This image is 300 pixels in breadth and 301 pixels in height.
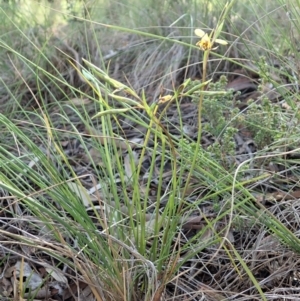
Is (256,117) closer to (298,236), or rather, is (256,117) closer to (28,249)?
(298,236)

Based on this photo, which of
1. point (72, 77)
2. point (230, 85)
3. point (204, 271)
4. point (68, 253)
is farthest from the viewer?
point (72, 77)

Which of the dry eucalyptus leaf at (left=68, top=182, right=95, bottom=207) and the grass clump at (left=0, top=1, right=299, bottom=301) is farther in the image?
the dry eucalyptus leaf at (left=68, top=182, right=95, bottom=207)

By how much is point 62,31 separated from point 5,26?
0.37 meters

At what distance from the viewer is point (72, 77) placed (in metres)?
2.77

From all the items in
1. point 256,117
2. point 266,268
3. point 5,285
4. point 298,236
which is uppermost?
point 256,117

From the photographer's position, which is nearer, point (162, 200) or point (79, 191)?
point (79, 191)

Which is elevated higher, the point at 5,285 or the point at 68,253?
the point at 68,253

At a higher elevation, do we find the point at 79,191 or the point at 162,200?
the point at 79,191

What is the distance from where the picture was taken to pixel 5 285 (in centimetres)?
166

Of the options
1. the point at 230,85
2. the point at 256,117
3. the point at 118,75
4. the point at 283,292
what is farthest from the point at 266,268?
the point at 118,75

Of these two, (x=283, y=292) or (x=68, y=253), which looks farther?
(x=283, y=292)

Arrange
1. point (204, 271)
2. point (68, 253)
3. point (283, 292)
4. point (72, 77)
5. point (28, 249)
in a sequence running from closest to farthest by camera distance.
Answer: point (68, 253) → point (283, 292) → point (204, 271) → point (28, 249) → point (72, 77)

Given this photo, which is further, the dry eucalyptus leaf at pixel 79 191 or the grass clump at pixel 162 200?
the dry eucalyptus leaf at pixel 79 191

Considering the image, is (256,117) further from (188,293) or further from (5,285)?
(5,285)
